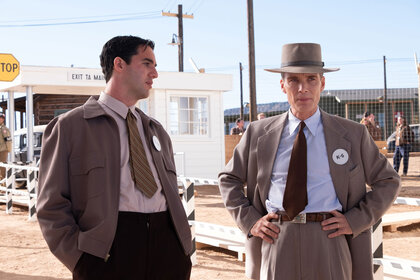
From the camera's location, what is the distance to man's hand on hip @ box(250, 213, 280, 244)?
101 inches

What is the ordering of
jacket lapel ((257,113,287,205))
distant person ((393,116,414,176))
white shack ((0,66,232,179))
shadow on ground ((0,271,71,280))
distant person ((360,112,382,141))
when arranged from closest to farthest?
jacket lapel ((257,113,287,205)) → shadow on ground ((0,271,71,280)) → white shack ((0,66,232,179)) → distant person ((393,116,414,176)) → distant person ((360,112,382,141))

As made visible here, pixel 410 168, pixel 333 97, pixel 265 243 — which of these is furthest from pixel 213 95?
pixel 333 97

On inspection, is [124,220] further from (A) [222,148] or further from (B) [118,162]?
(A) [222,148]

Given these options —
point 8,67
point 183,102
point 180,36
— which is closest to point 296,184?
→ point 8,67

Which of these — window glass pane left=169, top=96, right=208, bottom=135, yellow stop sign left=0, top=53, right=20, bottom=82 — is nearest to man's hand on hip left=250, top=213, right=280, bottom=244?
yellow stop sign left=0, top=53, right=20, bottom=82

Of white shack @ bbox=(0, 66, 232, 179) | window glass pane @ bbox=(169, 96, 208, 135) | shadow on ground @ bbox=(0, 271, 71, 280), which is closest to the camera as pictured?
shadow on ground @ bbox=(0, 271, 71, 280)

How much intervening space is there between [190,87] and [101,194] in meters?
13.8

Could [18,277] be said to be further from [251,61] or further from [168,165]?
[251,61]

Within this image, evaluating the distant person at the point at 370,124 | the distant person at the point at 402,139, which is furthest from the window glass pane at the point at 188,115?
the distant person at the point at 402,139

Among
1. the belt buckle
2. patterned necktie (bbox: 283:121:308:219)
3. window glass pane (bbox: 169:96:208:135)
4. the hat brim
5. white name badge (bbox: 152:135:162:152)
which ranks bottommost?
the belt buckle

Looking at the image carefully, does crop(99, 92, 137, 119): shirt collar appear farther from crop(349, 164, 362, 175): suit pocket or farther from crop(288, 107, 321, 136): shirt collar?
crop(349, 164, 362, 175): suit pocket

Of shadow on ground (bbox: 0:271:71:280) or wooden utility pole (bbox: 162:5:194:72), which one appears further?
wooden utility pole (bbox: 162:5:194:72)

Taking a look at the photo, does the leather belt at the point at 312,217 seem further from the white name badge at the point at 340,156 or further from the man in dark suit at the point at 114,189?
the man in dark suit at the point at 114,189

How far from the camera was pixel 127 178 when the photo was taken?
252 centimetres
